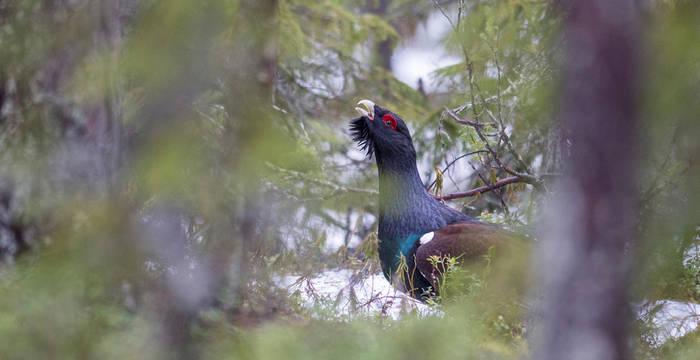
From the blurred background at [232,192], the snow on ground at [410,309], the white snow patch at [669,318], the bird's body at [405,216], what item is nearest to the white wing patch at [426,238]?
the bird's body at [405,216]

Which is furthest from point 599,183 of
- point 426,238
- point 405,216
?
point 405,216

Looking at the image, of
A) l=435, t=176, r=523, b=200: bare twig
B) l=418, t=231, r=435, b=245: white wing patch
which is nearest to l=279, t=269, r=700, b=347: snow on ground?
l=418, t=231, r=435, b=245: white wing patch

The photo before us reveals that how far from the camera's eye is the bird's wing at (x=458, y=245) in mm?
3197

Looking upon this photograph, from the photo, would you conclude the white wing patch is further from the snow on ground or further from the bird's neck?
the snow on ground

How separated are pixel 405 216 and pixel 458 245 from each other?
0.60 m

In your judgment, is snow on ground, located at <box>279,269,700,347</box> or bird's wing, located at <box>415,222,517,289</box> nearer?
snow on ground, located at <box>279,269,700,347</box>

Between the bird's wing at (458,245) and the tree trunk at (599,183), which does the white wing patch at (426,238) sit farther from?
the tree trunk at (599,183)

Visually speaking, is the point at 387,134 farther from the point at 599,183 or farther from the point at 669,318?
the point at 599,183

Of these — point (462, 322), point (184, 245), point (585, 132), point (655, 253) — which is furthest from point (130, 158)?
point (655, 253)

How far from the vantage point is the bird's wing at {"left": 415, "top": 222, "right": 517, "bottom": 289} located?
3197 mm

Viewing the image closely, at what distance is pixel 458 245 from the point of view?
3.28m

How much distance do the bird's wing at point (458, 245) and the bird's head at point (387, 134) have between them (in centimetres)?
70

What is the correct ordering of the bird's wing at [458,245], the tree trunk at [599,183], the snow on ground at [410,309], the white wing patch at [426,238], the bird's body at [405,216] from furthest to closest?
the white wing patch at [426,238], the bird's body at [405,216], the bird's wing at [458,245], the snow on ground at [410,309], the tree trunk at [599,183]

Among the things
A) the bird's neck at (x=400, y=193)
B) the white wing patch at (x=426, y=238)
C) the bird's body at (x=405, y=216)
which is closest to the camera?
the bird's body at (x=405, y=216)
